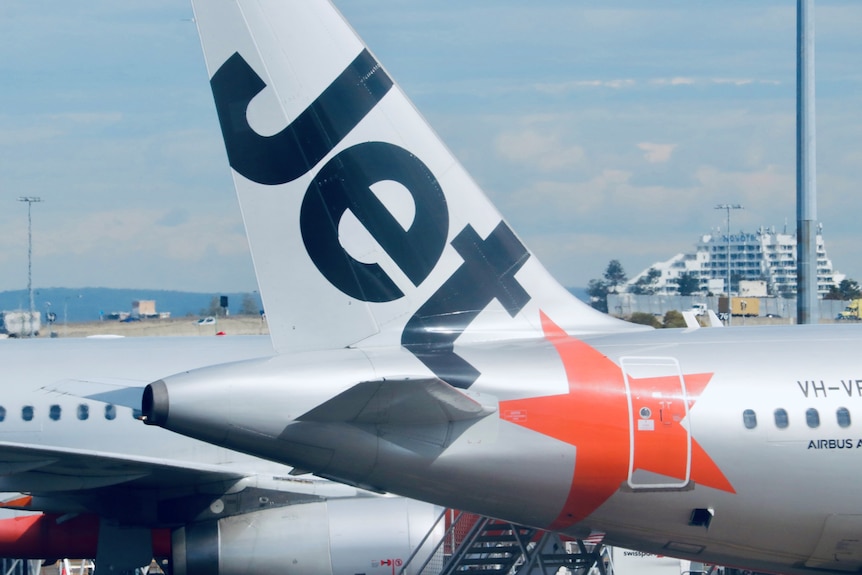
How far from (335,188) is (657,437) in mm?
4274

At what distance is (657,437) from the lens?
12.2m

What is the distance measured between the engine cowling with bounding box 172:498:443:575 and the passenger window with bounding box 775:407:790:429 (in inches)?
284

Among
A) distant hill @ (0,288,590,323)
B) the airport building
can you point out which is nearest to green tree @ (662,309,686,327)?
distant hill @ (0,288,590,323)

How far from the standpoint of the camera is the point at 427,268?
1283 centimetres

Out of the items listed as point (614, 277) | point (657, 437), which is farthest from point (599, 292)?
point (657, 437)

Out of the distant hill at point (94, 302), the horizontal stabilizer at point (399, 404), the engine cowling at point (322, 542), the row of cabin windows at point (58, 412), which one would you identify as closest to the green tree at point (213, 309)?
the distant hill at point (94, 302)

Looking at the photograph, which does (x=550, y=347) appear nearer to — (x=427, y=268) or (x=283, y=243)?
(x=427, y=268)

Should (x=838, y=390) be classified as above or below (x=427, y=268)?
below

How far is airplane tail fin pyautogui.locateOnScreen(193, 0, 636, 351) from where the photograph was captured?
12.3 metres

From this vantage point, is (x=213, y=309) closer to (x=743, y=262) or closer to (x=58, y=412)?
(x=58, y=412)

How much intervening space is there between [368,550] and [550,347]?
22.0 ft

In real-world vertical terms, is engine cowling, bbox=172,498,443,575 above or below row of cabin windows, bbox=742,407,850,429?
below

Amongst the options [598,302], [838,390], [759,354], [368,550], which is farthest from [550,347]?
[598,302]

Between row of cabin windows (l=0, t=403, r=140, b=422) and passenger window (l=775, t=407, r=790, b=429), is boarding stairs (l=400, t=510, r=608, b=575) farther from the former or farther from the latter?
row of cabin windows (l=0, t=403, r=140, b=422)
